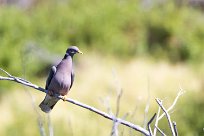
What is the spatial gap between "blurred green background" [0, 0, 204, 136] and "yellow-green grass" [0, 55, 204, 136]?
1cm

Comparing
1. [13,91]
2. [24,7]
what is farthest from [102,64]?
[24,7]

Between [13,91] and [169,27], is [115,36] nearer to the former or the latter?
[169,27]

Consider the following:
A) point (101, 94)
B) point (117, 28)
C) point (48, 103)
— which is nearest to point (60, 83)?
point (48, 103)

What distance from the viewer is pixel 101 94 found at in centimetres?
1095

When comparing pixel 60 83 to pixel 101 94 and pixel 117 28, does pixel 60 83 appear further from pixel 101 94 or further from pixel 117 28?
pixel 117 28

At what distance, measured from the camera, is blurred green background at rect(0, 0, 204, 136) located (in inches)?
360

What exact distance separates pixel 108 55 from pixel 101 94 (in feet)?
10.1

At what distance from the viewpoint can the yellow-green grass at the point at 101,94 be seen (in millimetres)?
8492

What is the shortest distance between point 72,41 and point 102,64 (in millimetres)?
1434

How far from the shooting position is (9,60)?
38.4ft

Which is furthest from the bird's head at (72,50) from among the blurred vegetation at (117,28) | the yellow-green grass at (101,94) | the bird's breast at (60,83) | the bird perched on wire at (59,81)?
the blurred vegetation at (117,28)

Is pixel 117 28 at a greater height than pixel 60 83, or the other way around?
pixel 60 83

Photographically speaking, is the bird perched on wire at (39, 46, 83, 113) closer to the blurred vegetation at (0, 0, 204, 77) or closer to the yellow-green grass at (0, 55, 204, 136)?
the yellow-green grass at (0, 55, 204, 136)

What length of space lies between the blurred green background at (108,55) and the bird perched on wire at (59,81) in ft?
14.1
